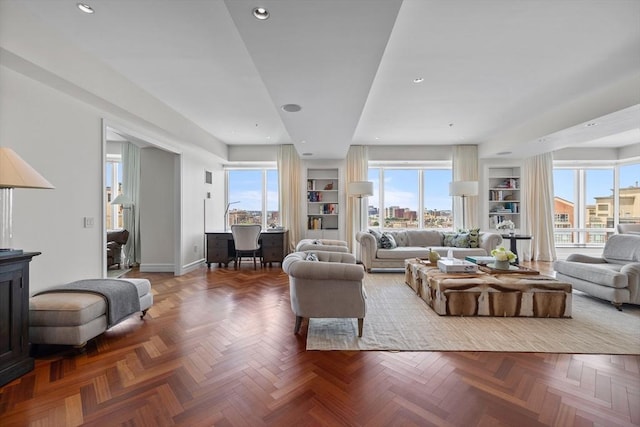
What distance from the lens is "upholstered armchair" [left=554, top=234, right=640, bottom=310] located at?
327 cm

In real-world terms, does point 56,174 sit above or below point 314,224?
above

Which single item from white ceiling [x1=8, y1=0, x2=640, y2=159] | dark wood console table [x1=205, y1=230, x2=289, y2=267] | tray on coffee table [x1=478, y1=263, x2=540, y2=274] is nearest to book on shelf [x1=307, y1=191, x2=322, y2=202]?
dark wood console table [x1=205, y1=230, x2=289, y2=267]

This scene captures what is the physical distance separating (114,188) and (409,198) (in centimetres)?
698

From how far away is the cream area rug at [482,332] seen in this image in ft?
8.02

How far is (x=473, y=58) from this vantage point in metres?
2.88

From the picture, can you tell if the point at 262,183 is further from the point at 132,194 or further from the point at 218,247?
the point at 132,194

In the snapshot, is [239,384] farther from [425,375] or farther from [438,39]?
[438,39]

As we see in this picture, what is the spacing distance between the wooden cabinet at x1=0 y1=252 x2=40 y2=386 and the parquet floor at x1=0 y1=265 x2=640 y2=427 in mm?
97

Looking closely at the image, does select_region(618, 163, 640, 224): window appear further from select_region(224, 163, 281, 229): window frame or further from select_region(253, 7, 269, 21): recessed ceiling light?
select_region(253, 7, 269, 21): recessed ceiling light

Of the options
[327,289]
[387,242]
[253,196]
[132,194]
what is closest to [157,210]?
[132,194]

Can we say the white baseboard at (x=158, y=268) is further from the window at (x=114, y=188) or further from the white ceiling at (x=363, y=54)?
the white ceiling at (x=363, y=54)

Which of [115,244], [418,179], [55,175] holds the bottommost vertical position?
[115,244]

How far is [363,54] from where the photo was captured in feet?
7.33

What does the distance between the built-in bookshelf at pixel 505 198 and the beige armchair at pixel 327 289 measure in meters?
5.63
